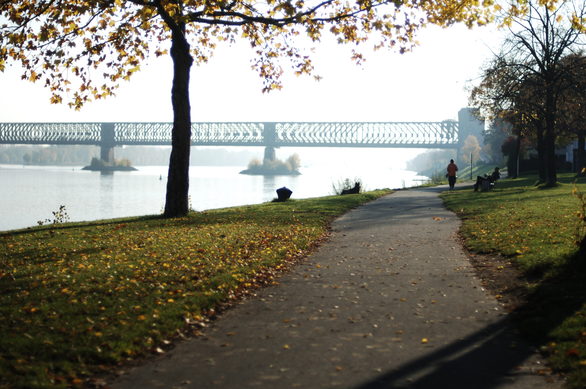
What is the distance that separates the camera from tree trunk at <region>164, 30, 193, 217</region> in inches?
785

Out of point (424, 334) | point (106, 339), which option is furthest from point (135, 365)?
point (424, 334)

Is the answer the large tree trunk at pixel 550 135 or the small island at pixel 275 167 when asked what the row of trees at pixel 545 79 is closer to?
the large tree trunk at pixel 550 135

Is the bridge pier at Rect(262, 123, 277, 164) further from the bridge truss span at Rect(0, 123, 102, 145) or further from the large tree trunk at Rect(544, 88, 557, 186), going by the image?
the large tree trunk at Rect(544, 88, 557, 186)

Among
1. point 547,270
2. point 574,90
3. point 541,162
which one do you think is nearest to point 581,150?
point 541,162

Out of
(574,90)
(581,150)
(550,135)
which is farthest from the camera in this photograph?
(581,150)

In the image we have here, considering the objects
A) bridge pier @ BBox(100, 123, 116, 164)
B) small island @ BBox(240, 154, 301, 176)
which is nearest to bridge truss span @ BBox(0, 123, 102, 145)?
bridge pier @ BBox(100, 123, 116, 164)

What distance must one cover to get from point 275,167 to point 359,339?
15891 centimetres

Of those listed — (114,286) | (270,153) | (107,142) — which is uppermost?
(107,142)

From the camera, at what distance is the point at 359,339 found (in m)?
6.78

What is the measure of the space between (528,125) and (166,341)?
137 ft

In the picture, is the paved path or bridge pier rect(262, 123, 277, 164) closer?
the paved path

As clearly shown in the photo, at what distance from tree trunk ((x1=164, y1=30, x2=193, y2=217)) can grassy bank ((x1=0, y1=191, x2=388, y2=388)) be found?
11.0ft

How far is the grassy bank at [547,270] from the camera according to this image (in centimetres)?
648

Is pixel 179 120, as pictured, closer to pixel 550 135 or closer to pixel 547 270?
pixel 547 270
